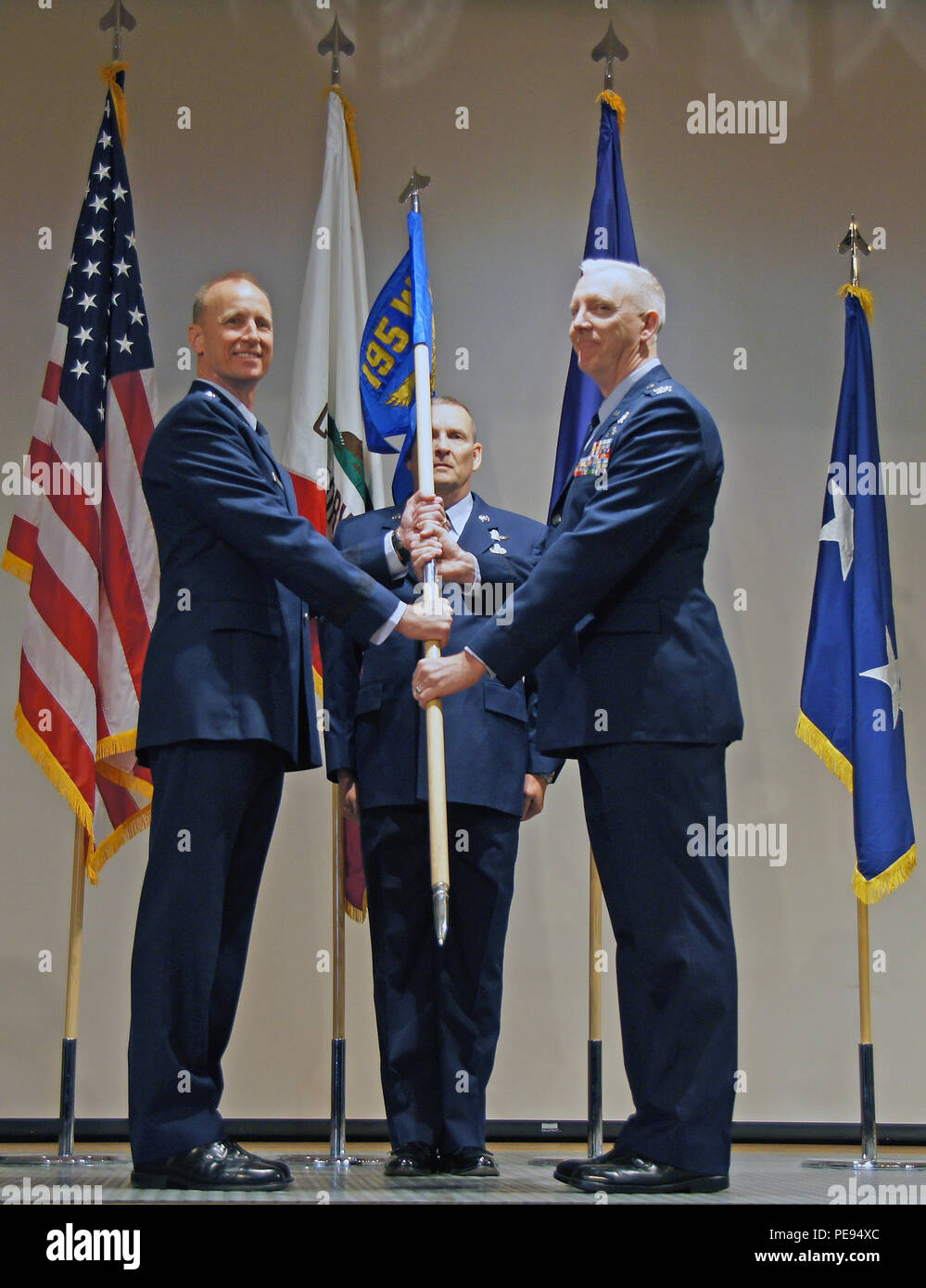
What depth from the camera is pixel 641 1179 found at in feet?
8.11

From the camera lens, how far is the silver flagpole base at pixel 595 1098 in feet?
12.9

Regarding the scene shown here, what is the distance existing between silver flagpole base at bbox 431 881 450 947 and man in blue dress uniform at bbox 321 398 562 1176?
0.47m

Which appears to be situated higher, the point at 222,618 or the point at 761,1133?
the point at 222,618

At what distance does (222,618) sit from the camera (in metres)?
2.78

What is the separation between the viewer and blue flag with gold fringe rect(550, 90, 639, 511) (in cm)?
424

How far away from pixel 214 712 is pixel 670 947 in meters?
0.96

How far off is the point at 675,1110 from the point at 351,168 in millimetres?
3142

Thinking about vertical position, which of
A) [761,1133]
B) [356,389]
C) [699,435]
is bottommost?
[761,1133]

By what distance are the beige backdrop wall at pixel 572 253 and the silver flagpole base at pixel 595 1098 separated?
2.62ft
